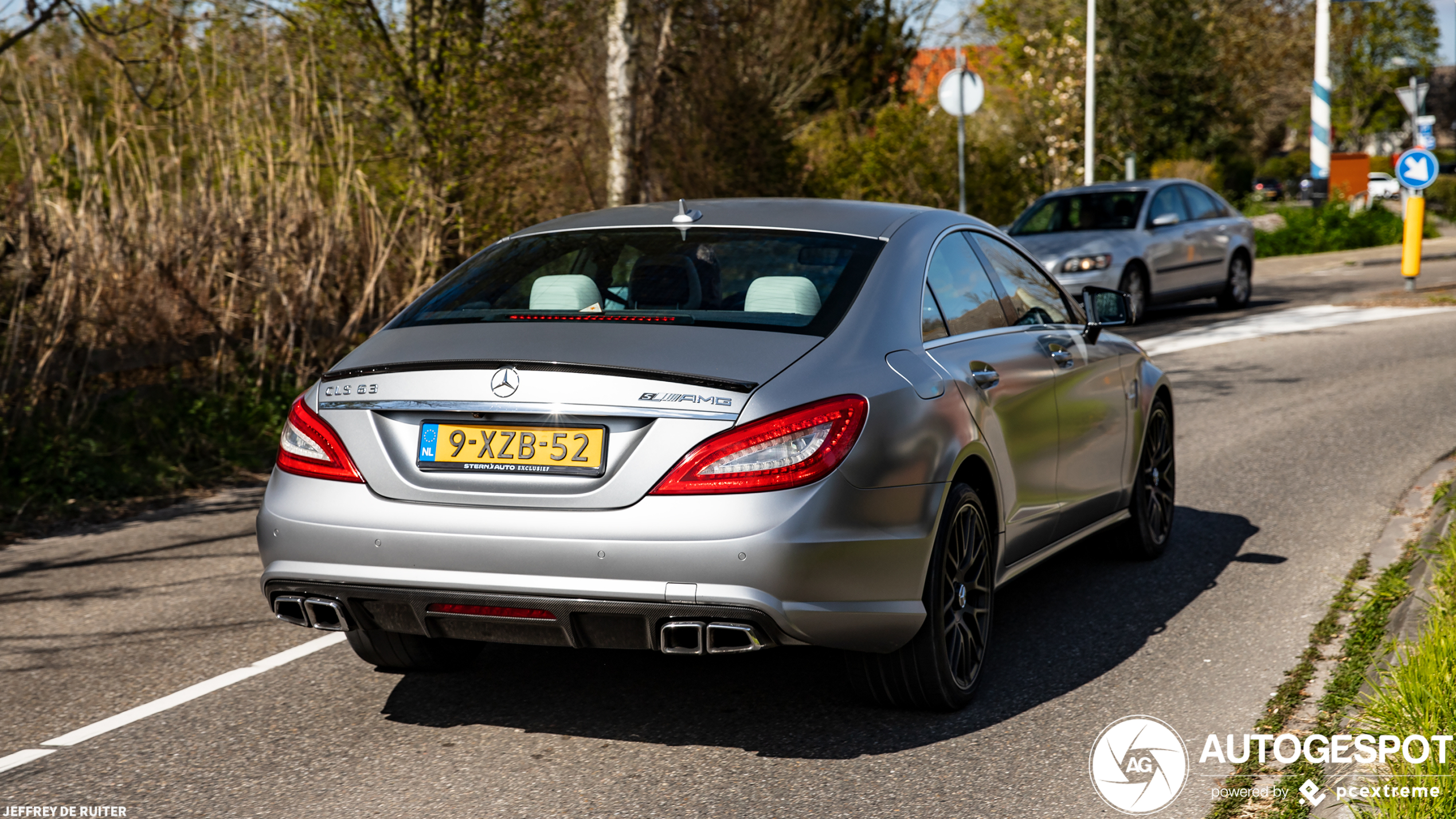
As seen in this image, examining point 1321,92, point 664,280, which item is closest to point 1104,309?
point 664,280

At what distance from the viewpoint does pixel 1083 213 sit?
58.7ft

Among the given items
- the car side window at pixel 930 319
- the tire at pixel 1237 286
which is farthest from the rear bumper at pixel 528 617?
the tire at pixel 1237 286

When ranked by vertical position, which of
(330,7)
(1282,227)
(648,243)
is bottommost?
(1282,227)

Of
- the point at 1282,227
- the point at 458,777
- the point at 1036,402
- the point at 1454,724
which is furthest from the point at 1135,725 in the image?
the point at 1282,227

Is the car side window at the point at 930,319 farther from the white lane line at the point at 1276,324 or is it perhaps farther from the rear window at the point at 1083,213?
the rear window at the point at 1083,213

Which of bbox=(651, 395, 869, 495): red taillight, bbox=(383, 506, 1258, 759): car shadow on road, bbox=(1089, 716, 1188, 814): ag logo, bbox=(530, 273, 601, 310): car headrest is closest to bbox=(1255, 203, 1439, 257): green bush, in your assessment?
bbox=(383, 506, 1258, 759): car shadow on road

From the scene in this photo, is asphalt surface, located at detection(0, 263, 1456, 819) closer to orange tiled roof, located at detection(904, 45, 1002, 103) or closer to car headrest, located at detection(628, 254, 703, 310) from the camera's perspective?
car headrest, located at detection(628, 254, 703, 310)

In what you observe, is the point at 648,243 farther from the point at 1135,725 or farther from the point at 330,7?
the point at 330,7

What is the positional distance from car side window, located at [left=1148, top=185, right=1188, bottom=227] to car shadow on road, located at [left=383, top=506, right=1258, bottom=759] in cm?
1254

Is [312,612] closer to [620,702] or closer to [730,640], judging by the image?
[620,702]

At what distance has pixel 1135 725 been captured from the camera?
4.36 meters

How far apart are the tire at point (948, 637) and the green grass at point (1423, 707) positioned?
1.15 metres

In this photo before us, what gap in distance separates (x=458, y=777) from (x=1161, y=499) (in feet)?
13.0

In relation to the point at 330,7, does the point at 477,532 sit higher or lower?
lower
